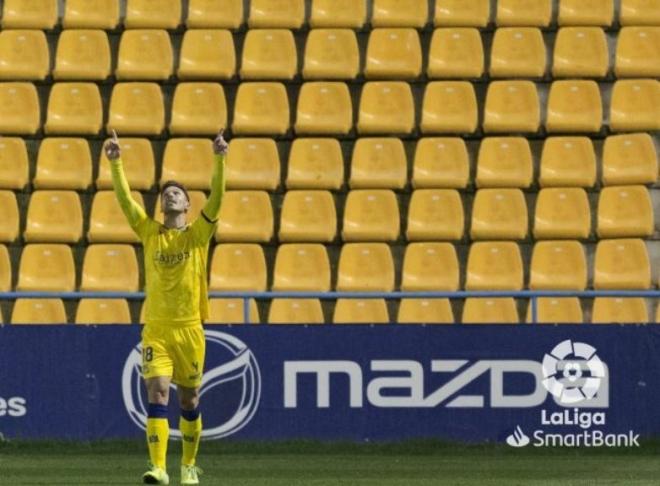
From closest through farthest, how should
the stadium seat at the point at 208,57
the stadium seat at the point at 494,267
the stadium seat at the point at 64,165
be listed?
the stadium seat at the point at 494,267 → the stadium seat at the point at 64,165 → the stadium seat at the point at 208,57

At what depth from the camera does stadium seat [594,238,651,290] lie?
13984 mm

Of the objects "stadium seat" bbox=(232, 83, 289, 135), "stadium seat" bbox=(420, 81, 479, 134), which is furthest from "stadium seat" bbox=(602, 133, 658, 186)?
"stadium seat" bbox=(232, 83, 289, 135)

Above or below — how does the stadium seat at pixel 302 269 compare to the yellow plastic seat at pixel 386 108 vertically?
below

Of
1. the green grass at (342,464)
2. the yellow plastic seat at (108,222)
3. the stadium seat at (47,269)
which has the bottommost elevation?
the green grass at (342,464)

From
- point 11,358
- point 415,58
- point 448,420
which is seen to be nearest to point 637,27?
point 415,58

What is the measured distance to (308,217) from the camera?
14570 millimetres

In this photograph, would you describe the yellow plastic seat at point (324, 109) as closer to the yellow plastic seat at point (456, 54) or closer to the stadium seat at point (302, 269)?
the yellow plastic seat at point (456, 54)

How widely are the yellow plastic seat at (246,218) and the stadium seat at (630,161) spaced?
124 inches

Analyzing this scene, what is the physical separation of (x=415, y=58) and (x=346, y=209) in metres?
2.02

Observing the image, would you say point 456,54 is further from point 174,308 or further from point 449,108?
point 174,308

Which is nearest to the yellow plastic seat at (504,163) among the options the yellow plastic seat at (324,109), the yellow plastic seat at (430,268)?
the yellow plastic seat at (430,268)

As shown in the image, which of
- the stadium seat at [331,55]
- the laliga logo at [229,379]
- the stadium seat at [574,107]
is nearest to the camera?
the laliga logo at [229,379]

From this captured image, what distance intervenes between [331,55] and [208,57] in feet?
Answer: 3.99

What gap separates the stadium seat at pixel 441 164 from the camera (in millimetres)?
14844
